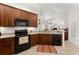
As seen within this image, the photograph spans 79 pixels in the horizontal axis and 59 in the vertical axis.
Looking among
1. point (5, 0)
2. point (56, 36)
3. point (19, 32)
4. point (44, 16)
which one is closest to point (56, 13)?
point (44, 16)

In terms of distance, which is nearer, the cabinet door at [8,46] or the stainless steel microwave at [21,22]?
the cabinet door at [8,46]

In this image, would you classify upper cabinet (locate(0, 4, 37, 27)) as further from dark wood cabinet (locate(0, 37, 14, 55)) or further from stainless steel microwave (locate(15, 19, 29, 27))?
dark wood cabinet (locate(0, 37, 14, 55))

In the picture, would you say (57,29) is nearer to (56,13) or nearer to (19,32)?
(56,13)

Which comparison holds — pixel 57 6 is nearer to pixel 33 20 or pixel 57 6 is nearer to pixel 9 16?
pixel 33 20

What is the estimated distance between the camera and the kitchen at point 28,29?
7.97 feet

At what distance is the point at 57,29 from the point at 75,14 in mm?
457

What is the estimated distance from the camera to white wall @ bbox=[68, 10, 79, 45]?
101 inches

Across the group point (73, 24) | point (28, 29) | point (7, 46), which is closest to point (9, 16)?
point (28, 29)

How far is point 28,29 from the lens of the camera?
2.63 m

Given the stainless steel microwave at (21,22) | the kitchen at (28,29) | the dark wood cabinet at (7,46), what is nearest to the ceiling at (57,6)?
the kitchen at (28,29)

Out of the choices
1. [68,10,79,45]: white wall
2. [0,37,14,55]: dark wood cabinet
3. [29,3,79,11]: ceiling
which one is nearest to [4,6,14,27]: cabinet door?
[0,37,14,55]: dark wood cabinet

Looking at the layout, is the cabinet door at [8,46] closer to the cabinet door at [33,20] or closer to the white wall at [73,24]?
the cabinet door at [33,20]

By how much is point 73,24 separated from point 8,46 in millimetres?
1326

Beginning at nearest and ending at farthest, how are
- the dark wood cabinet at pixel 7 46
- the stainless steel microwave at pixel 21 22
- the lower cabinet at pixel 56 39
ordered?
the dark wood cabinet at pixel 7 46, the stainless steel microwave at pixel 21 22, the lower cabinet at pixel 56 39
